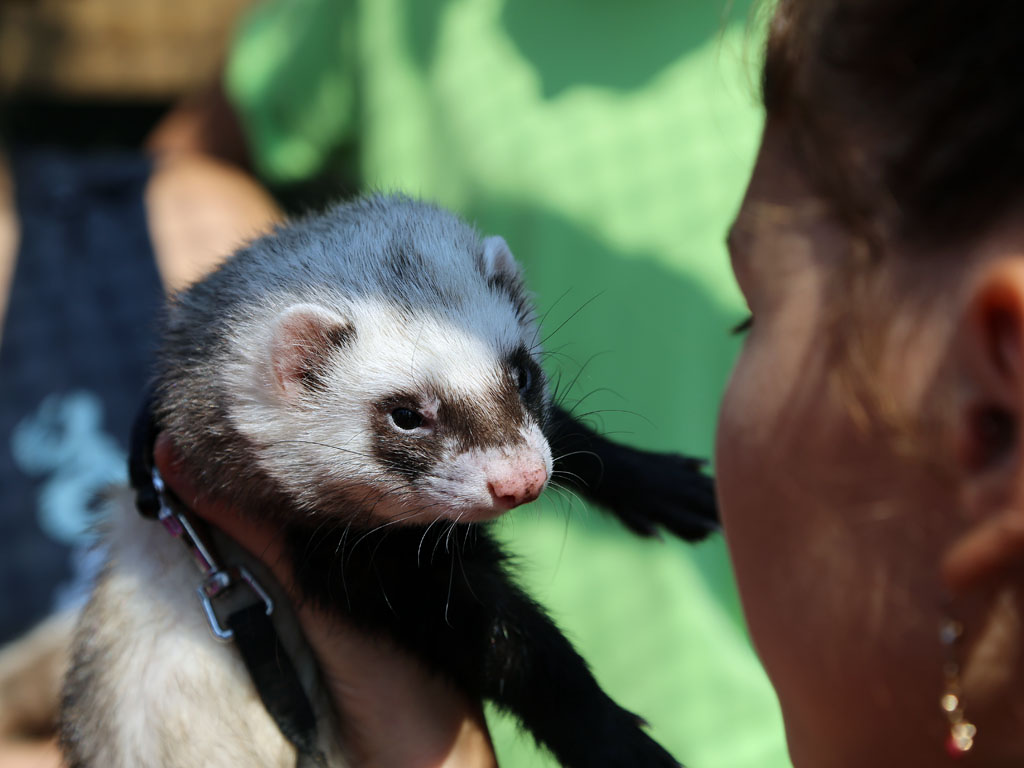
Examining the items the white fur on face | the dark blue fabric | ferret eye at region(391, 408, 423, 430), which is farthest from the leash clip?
the dark blue fabric

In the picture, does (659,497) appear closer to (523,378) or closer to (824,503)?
(523,378)

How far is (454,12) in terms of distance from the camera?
1331 millimetres

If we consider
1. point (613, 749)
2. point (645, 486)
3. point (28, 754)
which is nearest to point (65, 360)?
point (28, 754)

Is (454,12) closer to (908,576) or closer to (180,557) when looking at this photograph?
(180,557)

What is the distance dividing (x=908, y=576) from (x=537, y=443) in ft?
1.15

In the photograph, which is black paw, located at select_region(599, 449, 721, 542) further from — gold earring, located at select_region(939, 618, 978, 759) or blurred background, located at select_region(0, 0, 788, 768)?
gold earring, located at select_region(939, 618, 978, 759)

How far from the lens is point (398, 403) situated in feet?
2.72

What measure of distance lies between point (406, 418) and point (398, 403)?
0.02 metres

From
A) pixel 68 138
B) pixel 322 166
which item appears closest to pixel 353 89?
pixel 322 166

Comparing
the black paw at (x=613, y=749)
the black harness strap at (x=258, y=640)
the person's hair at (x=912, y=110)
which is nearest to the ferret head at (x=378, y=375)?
the black harness strap at (x=258, y=640)

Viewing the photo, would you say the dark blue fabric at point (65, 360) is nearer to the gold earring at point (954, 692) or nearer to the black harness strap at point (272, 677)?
the black harness strap at point (272, 677)

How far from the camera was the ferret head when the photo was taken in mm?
803

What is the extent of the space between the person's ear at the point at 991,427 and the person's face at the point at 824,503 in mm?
23

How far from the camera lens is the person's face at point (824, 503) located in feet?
1.60
